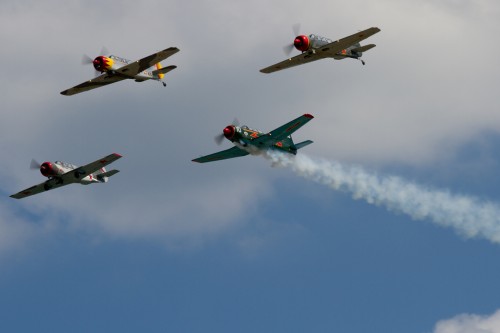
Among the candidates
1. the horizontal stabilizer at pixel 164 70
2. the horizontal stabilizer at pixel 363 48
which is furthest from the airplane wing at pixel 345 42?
the horizontal stabilizer at pixel 164 70

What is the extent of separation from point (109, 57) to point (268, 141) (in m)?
14.9

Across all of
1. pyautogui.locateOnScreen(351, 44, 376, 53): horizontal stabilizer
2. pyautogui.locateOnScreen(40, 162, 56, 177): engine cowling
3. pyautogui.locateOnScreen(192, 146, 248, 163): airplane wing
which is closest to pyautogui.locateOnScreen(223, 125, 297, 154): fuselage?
pyautogui.locateOnScreen(192, 146, 248, 163): airplane wing

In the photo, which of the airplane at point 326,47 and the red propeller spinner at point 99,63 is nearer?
the airplane at point 326,47

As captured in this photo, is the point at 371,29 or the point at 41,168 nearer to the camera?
the point at 371,29

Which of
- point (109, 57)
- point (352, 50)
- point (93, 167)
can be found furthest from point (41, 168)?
point (352, 50)

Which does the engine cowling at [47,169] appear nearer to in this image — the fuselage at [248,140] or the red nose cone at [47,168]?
the red nose cone at [47,168]

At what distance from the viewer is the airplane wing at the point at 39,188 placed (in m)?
111

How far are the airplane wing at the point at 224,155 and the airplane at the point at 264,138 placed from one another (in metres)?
2.75

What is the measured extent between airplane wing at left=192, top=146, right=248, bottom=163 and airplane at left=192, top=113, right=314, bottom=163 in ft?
9.01

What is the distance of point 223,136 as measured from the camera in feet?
338

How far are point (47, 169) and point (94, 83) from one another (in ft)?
27.5

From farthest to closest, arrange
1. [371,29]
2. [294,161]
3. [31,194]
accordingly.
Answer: [31,194] → [294,161] → [371,29]

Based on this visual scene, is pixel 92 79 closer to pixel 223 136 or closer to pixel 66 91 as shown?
pixel 66 91

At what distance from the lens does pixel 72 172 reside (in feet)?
357
